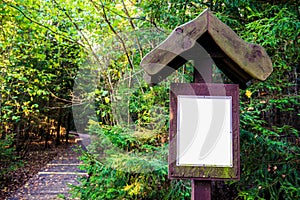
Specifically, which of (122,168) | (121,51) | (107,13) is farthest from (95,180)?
(107,13)

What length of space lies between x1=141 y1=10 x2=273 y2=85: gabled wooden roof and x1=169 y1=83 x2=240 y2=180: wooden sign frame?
0.40ft

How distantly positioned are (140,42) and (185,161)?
2.50m

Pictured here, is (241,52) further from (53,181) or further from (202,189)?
(53,181)

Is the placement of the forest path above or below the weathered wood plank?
below

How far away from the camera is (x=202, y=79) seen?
1.38 meters

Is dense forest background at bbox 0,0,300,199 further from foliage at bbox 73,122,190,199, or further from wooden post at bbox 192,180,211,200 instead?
wooden post at bbox 192,180,211,200

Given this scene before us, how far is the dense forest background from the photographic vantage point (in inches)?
104

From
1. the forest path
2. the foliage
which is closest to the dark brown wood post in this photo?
the foliage

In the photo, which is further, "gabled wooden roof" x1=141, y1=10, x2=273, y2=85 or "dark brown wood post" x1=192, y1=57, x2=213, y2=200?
"dark brown wood post" x1=192, y1=57, x2=213, y2=200

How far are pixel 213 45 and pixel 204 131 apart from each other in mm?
430

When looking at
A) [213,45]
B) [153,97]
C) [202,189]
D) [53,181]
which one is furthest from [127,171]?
[53,181]

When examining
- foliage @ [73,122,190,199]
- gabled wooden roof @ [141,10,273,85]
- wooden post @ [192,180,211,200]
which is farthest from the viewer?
foliage @ [73,122,190,199]

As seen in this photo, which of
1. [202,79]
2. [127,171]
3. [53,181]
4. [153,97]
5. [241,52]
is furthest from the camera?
[53,181]

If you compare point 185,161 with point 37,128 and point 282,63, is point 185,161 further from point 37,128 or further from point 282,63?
point 37,128
